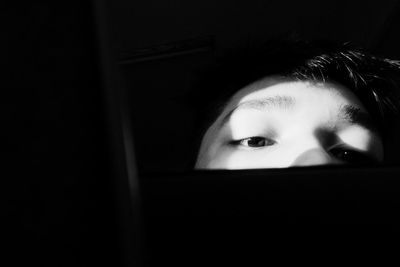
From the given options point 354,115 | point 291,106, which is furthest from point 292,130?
point 354,115

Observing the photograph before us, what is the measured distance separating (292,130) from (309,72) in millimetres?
248

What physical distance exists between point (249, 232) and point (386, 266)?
11 centimetres

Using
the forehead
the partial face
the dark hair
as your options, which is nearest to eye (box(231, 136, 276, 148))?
the partial face

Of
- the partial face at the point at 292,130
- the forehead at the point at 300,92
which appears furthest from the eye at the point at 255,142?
the forehead at the point at 300,92

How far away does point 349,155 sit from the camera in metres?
0.86

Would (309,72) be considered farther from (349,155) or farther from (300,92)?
(349,155)

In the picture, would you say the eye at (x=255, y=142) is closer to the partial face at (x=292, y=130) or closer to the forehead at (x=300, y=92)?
the partial face at (x=292, y=130)

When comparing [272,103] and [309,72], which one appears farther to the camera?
[309,72]

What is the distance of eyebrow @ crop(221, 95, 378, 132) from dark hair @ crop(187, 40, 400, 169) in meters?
0.12

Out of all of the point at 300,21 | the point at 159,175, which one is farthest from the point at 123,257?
the point at 300,21

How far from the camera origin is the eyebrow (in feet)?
2.77

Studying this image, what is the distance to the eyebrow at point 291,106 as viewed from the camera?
0.84 metres

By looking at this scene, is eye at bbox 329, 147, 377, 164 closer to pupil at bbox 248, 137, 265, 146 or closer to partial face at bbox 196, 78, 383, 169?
partial face at bbox 196, 78, 383, 169

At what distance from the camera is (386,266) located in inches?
12.5
